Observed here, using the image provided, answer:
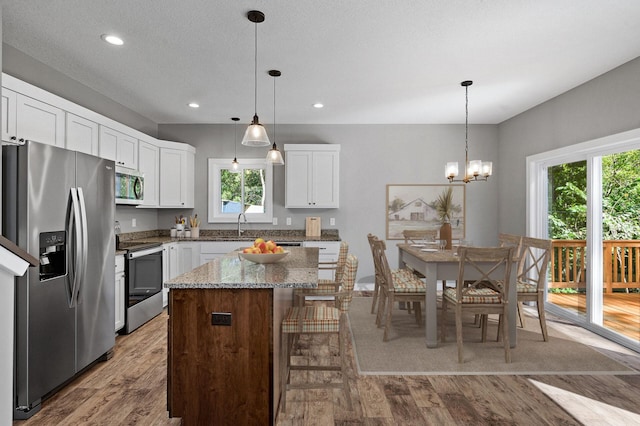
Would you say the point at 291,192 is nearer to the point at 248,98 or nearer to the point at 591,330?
the point at 248,98

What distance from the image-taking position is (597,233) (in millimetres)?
3695

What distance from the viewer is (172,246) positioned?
4.59m

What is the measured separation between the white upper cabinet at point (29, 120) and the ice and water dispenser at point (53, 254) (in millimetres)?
812

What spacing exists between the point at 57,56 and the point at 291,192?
303cm

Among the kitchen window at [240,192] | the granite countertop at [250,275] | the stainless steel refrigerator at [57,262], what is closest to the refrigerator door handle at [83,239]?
the stainless steel refrigerator at [57,262]

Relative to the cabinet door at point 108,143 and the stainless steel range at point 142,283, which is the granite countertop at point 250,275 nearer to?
the stainless steel range at point 142,283

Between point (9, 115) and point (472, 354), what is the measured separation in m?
4.03

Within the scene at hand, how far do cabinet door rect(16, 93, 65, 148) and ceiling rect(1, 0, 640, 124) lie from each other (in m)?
0.52

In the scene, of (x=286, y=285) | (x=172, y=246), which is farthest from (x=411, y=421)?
(x=172, y=246)

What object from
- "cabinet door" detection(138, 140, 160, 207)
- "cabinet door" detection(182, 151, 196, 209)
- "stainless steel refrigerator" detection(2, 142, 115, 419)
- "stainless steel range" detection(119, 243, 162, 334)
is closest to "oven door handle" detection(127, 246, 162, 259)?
"stainless steel range" detection(119, 243, 162, 334)

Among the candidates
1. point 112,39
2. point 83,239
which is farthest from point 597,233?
point 112,39

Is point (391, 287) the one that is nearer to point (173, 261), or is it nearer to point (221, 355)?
point (221, 355)

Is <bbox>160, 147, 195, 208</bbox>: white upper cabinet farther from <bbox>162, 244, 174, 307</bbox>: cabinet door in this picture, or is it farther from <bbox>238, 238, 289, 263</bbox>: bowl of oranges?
<bbox>238, 238, 289, 263</bbox>: bowl of oranges

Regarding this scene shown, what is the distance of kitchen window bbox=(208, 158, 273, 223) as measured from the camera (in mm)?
5469
